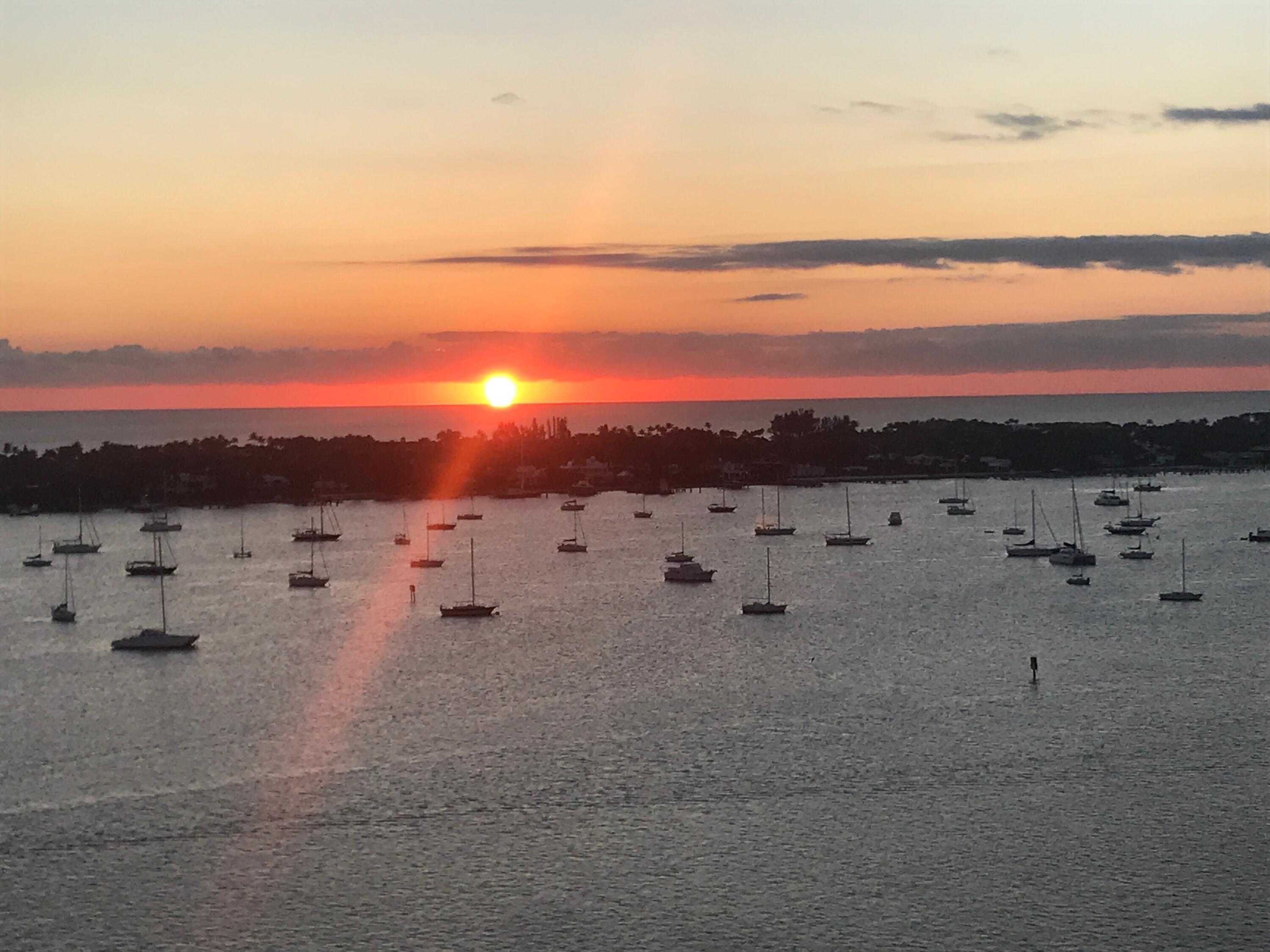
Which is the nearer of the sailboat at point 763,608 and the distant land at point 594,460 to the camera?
the sailboat at point 763,608

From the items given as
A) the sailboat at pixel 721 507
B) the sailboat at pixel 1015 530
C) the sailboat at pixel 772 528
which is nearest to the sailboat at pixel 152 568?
the sailboat at pixel 772 528

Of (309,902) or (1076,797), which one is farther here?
(1076,797)

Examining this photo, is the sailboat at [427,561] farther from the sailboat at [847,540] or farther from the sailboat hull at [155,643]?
the sailboat hull at [155,643]

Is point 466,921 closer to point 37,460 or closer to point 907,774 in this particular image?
point 907,774

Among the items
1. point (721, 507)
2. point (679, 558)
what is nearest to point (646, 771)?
point (679, 558)

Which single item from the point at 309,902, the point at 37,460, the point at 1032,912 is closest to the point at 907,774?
the point at 1032,912

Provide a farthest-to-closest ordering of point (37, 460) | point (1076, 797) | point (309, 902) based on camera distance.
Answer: point (37, 460), point (1076, 797), point (309, 902)

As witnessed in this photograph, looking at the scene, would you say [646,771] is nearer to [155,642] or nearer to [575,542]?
[155,642]
